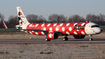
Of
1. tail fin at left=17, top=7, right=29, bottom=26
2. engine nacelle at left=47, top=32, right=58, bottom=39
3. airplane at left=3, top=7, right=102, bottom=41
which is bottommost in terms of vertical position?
engine nacelle at left=47, top=32, right=58, bottom=39

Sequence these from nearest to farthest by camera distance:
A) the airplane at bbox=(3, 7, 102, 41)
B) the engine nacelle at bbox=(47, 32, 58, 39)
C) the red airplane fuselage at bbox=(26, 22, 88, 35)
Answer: the airplane at bbox=(3, 7, 102, 41) < the red airplane fuselage at bbox=(26, 22, 88, 35) < the engine nacelle at bbox=(47, 32, 58, 39)

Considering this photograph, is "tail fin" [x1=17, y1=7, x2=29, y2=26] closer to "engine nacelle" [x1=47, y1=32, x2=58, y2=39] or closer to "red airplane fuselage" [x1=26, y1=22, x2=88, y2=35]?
"red airplane fuselage" [x1=26, y1=22, x2=88, y2=35]

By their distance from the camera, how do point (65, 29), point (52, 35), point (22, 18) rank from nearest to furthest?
point (52, 35) → point (65, 29) → point (22, 18)

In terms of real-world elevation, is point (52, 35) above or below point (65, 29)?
below

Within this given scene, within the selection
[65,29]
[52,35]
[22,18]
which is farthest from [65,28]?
[22,18]

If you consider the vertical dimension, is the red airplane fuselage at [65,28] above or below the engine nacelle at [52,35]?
above

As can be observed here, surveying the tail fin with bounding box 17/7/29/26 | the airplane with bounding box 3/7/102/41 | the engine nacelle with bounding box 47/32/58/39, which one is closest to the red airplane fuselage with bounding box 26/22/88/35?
the airplane with bounding box 3/7/102/41

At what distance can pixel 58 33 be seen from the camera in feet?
146

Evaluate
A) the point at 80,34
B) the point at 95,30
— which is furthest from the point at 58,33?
the point at 95,30

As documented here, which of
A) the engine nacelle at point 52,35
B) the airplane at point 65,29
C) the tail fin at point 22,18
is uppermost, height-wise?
the tail fin at point 22,18

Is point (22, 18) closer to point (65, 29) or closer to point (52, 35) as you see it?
point (52, 35)

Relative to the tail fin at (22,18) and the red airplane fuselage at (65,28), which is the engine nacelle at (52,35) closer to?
the red airplane fuselage at (65,28)

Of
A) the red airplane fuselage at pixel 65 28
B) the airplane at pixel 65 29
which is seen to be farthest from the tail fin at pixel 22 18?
the red airplane fuselage at pixel 65 28

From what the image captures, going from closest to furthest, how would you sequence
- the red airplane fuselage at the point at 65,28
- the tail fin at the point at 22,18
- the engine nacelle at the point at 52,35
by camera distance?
the red airplane fuselage at the point at 65,28 → the engine nacelle at the point at 52,35 → the tail fin at the point at 22,18
